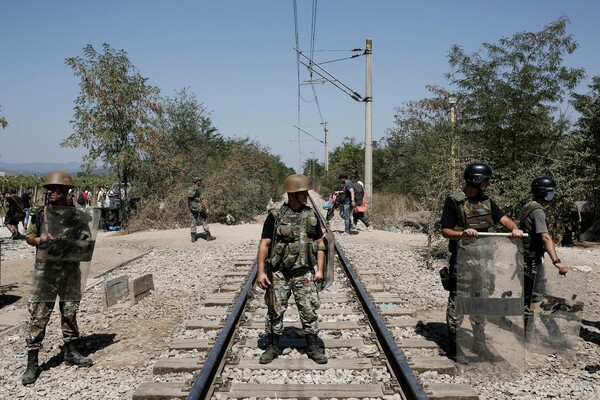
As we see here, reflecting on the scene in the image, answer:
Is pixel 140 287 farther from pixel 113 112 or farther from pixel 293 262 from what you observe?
pixel 113 112

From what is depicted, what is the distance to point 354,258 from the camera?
10.6 metres

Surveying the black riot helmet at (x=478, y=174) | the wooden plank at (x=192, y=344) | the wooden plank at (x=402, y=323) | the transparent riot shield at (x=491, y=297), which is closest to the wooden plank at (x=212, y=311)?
the wooden plank at (x=192, y=344)

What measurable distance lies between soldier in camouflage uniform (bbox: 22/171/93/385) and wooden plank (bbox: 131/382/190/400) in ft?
4.19

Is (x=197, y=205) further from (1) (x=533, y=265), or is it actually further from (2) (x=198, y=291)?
(1) (x=533, y=265)

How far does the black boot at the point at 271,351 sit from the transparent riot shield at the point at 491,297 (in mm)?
1762

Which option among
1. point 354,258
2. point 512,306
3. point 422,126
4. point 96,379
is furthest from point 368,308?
point 422,126

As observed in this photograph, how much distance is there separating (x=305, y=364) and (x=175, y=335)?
1.89 metres

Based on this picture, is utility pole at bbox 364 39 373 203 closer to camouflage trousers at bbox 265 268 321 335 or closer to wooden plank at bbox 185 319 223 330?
wooden plank at bbox 185 319 223 330

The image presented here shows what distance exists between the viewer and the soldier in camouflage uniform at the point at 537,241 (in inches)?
207

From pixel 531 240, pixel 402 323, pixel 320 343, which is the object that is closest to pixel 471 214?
pixel 531 240

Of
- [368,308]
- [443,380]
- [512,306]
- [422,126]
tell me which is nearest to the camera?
[443,380]

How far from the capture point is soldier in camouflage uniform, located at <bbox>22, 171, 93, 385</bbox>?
489 centimetres

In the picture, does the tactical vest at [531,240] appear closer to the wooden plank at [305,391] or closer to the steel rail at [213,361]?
the wooden plank at [305,391]

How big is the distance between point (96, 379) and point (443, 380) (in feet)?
10.4
